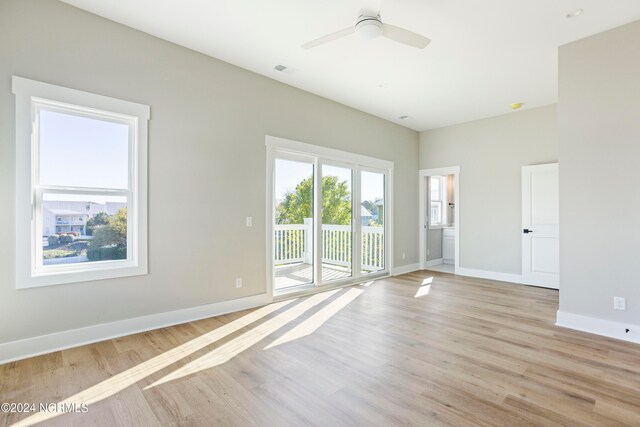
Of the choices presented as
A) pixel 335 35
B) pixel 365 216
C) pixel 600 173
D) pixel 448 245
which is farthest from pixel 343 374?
pixel 448 245

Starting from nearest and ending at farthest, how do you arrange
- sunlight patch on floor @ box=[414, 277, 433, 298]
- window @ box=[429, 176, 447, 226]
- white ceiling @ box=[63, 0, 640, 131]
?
white ceiling @ box=[63, 0, 640, 131] < sunlight patch on floor @ box=[414, 277, 433, 298] < window @ box=[429, 176, 447, 226]

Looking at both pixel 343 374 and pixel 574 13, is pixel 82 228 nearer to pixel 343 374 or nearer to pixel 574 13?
pixel 343 374

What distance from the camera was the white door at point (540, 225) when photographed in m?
5.18

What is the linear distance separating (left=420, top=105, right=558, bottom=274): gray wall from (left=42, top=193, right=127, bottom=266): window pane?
591 centimetres

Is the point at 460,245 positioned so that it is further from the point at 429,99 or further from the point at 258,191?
the point at 258,191

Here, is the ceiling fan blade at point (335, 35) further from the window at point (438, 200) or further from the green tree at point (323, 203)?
the window at point (438, 200)

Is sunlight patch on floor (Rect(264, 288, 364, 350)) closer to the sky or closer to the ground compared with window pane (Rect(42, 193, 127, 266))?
closer to the ground

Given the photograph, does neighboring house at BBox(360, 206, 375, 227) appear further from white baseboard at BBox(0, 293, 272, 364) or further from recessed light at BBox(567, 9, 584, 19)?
recessed light at BBox(567, 9, 584, 19)

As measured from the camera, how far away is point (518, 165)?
5.64 meters

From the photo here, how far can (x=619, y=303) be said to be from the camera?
3150 millimetres

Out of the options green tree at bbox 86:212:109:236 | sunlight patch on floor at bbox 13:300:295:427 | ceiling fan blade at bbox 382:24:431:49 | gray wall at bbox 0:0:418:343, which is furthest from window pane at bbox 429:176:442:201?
green tree at bbox 86:212:109:236

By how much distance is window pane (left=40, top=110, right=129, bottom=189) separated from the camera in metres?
2.84

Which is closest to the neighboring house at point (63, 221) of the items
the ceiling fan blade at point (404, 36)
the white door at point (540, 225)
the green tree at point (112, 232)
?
the green tree at point (112, 232)

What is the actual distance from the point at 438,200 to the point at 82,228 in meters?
7.31
